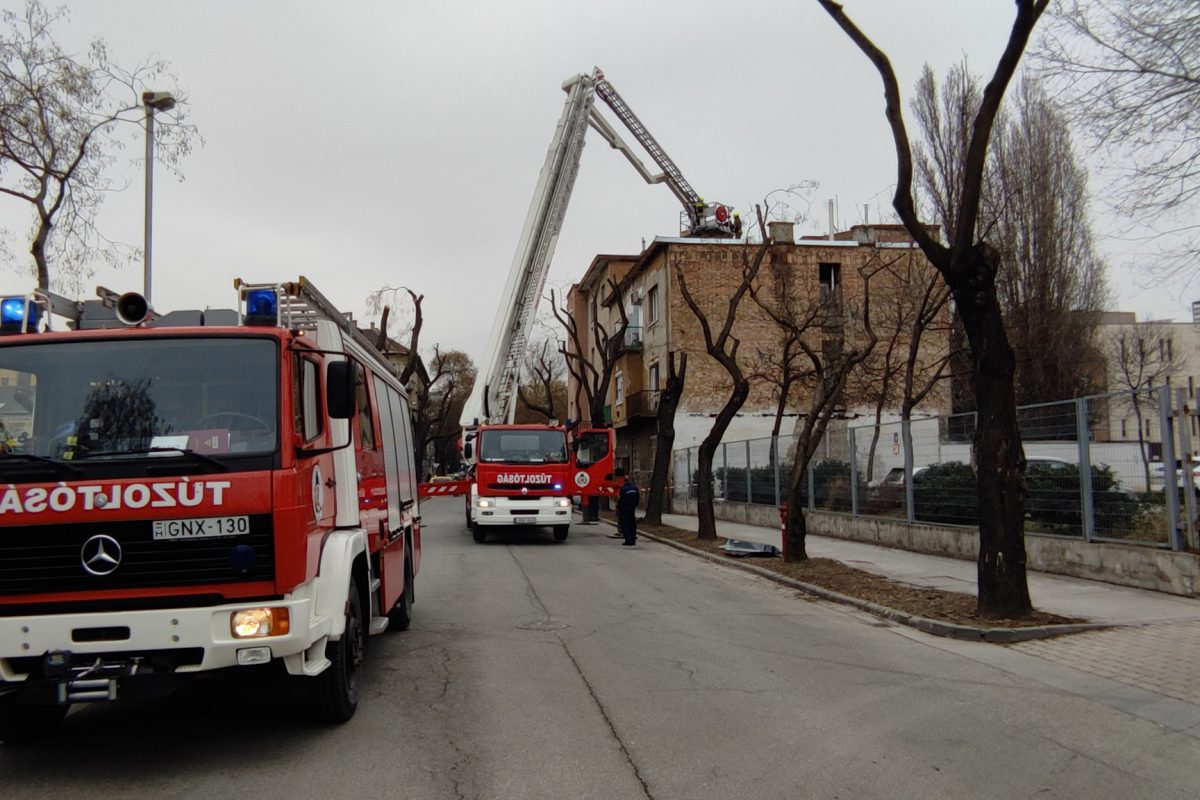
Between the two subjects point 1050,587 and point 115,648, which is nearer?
point 115,648

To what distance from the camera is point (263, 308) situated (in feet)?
18.9

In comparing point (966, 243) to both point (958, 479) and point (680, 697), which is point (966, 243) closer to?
point (680, 697)

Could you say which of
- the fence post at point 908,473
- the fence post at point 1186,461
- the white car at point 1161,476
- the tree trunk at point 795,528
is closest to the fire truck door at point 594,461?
the fence post at point 908,473

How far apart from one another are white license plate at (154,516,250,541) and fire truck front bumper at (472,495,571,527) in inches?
608

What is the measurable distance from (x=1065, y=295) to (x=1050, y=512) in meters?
14.2

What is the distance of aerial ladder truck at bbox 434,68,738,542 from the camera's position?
2042 centimetres

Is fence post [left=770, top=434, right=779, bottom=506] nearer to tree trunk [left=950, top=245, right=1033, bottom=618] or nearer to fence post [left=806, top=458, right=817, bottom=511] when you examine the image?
fence post [left=806, top=458, right=817, bottom=511]

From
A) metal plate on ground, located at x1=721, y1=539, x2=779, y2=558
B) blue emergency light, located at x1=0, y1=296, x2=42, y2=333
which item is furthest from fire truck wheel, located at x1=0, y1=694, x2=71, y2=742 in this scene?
metal plate on ground, located at x1=721, y1=539, x2=779, y2=558

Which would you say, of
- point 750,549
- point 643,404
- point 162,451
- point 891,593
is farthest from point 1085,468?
point 643,404

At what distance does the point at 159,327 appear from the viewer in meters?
5.66

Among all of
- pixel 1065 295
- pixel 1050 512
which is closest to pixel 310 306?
pixel 1050 512

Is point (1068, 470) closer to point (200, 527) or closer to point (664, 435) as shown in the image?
point (200, 527)

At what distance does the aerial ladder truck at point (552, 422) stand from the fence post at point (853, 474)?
5796 mm

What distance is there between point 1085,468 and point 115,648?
1153 centimetres
